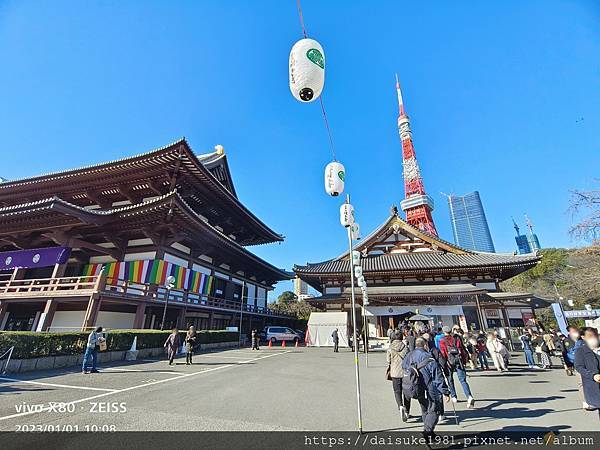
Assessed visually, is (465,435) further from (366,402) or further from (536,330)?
(536,330)

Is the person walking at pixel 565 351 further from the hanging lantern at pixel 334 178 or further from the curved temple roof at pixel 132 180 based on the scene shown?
the curved temple roof at pixel 132 180

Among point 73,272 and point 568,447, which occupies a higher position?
point 73,272

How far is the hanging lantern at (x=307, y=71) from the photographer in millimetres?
5508

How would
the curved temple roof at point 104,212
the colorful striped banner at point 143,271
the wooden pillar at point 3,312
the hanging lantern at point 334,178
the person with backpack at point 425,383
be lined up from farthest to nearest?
the colorful striped banner at point 143,271 → the wooden pillar at point 3,312 → the curved temple roof at point 104,212 → the hanging lantern at point 334,178 → the person with backpack at point 425,383

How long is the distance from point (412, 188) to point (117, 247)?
40991 mm

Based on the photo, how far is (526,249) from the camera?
159375 millimetres

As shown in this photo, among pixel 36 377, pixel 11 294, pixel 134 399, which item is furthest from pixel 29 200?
pixel 134 399

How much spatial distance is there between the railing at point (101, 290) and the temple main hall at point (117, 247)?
0.06 metres

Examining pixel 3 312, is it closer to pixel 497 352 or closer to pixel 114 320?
pixel 114 320

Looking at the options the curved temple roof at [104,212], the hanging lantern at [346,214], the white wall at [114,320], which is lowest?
the white wall at [114,320]

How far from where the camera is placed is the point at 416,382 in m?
4.11

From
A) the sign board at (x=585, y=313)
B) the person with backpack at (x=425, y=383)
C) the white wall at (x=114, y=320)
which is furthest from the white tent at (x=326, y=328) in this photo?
the sign board at (x=585, y=313)

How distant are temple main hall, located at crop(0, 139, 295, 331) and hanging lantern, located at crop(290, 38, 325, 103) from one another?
1031 cm

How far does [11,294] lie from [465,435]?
20.4 metres
